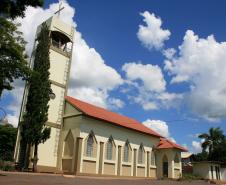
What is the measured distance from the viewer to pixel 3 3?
11.2 metres

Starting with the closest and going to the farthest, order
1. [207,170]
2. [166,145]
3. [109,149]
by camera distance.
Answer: [109,149], [166,145], [207,170]

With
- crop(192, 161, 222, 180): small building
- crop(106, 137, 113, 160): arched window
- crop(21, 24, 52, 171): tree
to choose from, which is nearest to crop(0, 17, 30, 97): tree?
crop(21, 24, 52, 171): tree

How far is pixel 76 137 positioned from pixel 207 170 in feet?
84.5

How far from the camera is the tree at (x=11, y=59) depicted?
73.9ft

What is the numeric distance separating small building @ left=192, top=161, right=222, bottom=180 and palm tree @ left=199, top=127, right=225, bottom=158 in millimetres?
17705

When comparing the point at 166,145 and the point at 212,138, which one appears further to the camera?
the point at 212,138

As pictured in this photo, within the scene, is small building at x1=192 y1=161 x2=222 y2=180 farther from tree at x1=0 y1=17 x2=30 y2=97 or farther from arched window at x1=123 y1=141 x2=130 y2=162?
tree at x1=0 y1=17 x2=30 y2=97

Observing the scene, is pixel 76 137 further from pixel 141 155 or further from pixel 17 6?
pixel 17 6

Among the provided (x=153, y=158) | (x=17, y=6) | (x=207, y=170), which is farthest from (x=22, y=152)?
(x=207, y=170)

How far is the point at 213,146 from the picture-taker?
66562 mm

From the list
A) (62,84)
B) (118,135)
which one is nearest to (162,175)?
(118,135)

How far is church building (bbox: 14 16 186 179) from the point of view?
32.2m

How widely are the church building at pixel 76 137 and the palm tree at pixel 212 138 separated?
105 ft

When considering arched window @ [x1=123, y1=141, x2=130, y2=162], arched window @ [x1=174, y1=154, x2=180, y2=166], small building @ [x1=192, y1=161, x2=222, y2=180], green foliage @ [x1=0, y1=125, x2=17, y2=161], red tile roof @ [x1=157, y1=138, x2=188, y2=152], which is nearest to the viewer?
arched window @ [x1=123, y1=141, x2=130, y2=162]
